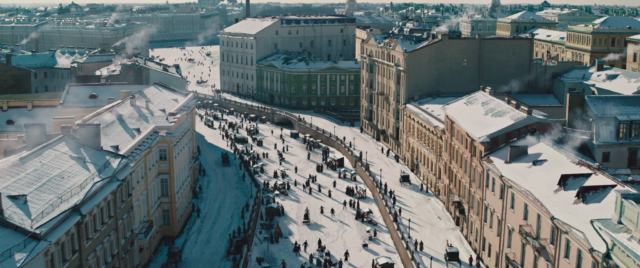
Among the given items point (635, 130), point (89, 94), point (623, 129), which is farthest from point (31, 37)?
point (635, 130)

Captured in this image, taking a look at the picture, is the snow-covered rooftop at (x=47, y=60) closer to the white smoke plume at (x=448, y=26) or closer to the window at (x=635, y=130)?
the white smoke plume at (x=448, y=26)

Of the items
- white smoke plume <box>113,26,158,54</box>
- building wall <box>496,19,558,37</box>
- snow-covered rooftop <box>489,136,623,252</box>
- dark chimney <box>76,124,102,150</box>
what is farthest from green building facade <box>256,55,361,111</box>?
dark chimney <box>76,124,102,150</box>

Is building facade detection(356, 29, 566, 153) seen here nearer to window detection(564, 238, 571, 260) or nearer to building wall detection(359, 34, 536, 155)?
building wall detection(359, 34, 536, 155)

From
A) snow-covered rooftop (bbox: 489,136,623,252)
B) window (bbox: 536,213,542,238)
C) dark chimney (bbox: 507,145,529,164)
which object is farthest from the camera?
dark chimney (bbox: 507,145,529,164)

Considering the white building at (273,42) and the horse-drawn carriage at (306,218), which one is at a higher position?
the white building at (273,42)

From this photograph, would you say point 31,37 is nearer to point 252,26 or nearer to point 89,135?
point 252,26

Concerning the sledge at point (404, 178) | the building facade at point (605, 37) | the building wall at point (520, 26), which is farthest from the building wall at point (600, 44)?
the sledge at point (404, 178)

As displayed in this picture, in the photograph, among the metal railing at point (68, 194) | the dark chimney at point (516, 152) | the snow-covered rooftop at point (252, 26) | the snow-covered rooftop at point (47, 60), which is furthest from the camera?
the snow-covered rooftop at point (252, 26)
